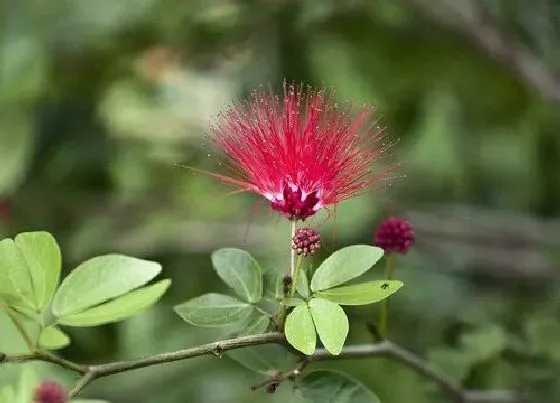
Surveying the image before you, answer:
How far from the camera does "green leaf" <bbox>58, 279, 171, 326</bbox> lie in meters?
0.53

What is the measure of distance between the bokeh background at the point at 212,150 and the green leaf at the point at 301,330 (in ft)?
2.13

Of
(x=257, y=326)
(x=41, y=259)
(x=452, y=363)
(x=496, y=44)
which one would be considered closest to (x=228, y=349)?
(x=257, y=326)

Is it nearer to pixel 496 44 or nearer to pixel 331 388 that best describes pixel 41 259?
pixel 331 388

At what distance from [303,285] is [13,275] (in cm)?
18

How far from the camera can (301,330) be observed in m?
0.53

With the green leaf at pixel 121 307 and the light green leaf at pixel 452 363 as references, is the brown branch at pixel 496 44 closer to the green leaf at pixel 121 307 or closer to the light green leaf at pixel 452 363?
the light green leaf at pixel 452 363

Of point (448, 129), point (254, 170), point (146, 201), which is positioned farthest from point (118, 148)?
point (254, 170)

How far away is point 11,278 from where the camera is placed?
552 mm

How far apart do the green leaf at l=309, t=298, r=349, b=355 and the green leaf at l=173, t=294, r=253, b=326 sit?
7 cm

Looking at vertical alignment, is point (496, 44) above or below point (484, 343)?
above

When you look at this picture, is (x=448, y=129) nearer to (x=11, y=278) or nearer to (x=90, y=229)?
(x=90, y=229)

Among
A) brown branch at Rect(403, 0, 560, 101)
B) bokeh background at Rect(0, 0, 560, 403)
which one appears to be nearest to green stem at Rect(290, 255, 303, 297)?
bokeh background at Rect(0, 0, 560, 403)

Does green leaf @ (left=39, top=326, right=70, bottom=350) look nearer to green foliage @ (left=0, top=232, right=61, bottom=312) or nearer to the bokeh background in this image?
green foliage @ (left=0, top=232, right=61, bottom=312)

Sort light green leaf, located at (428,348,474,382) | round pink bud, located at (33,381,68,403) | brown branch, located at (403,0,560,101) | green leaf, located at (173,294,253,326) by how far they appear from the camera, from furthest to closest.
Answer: brown branch, located at (403,0,560,101)
light green leaf, located at (428,348,474,382)
green leaf, located at (173,294,253,326)
round pink bud, located at (33,381,68,403)
